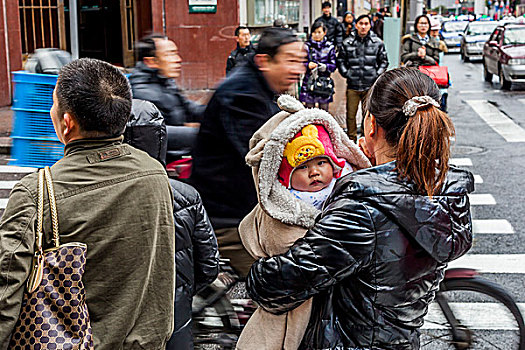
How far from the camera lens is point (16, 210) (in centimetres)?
237

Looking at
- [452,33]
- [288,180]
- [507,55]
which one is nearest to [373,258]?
[288,180]

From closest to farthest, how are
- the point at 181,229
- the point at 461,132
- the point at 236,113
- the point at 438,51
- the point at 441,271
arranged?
the point at 441,271 < the point at 181,229 < the point at 236,113 < the point at 438,51 < the point at 461,132

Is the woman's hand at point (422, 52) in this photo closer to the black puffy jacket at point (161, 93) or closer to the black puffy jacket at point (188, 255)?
the black puffy jacket at point (161, 93)

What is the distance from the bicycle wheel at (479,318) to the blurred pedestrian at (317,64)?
10.0 m

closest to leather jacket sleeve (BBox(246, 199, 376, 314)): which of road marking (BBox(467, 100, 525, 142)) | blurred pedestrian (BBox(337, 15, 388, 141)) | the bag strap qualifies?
the bag strap

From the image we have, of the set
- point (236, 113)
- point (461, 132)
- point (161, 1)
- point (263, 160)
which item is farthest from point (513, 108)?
point (263, 160)

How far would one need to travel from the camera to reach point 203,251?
347cm

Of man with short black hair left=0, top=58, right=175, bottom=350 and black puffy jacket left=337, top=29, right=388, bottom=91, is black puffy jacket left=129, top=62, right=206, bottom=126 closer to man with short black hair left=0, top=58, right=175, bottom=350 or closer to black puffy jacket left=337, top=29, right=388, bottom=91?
man with short black hair left=0, top=58, right=175, bottom=350

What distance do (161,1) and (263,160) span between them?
662 inches

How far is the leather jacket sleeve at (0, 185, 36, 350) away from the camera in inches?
89.2

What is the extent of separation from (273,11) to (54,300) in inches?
859

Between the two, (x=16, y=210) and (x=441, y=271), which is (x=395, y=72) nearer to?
(x=441, y=271)

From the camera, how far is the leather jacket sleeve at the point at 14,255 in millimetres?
2266

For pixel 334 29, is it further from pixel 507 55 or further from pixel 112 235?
pixel 112 235
